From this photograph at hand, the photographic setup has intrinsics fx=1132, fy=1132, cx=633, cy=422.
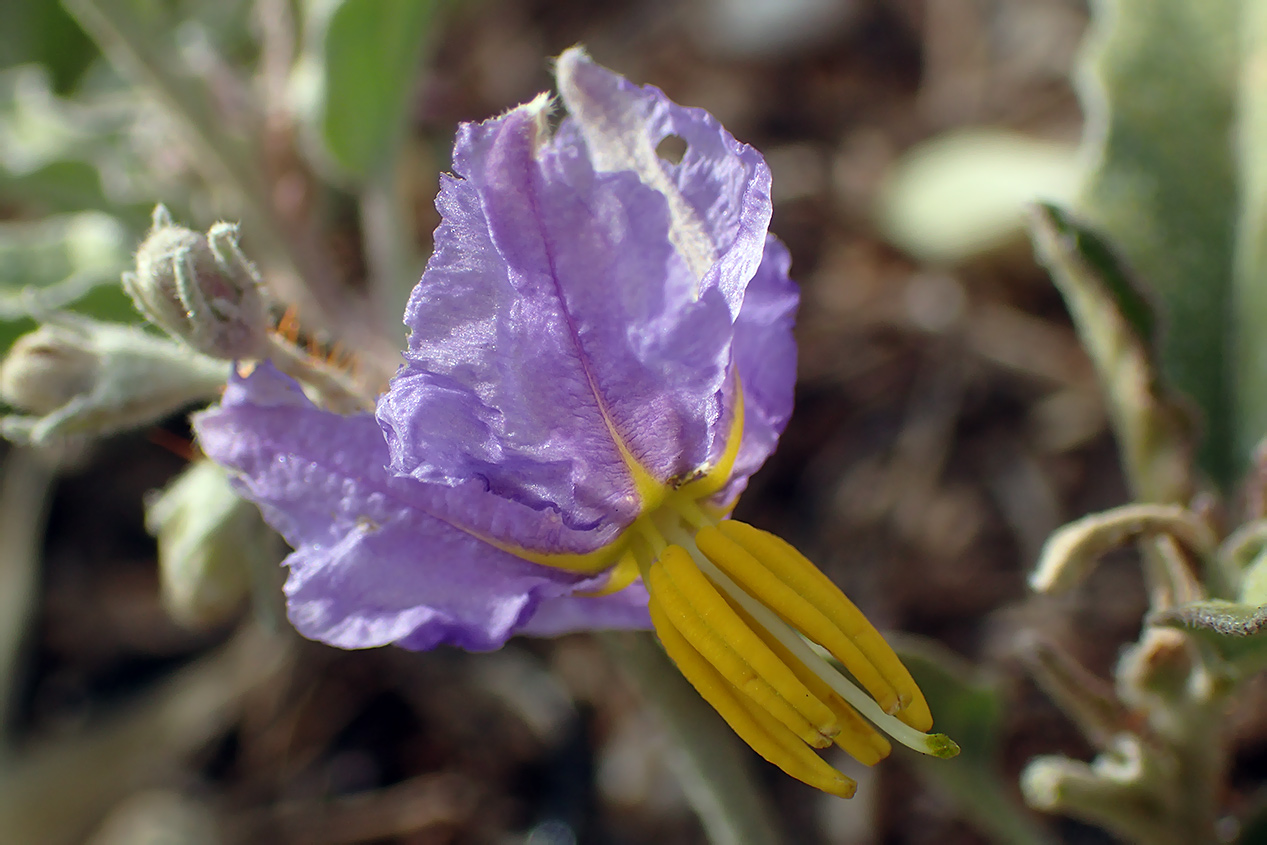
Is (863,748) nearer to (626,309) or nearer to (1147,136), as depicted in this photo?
(626,309)

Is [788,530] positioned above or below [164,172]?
below

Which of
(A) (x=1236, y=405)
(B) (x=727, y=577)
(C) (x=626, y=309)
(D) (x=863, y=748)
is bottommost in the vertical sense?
(A) (x=1236, y=405)

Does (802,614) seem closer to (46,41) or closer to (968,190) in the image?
(968,190)

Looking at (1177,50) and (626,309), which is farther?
(1177,50)

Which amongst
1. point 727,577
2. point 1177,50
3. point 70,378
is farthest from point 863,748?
point 1177,50

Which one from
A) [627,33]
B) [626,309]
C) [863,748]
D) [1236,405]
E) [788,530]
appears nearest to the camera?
[626,309]

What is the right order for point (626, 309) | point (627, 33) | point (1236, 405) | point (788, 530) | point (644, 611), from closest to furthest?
point (626, 309), point (644, 611), point (1236, 405), point (788, 530), point (627, 33)
